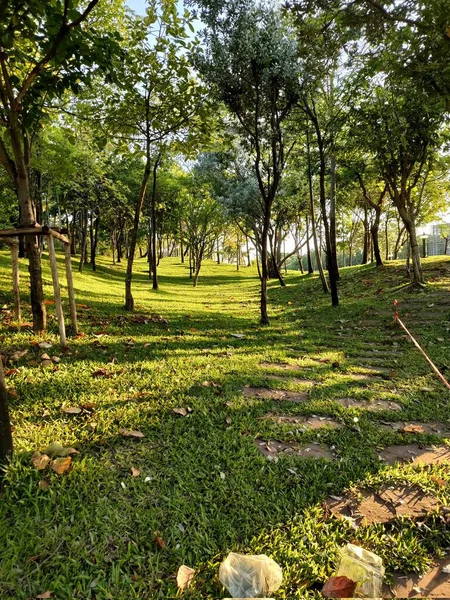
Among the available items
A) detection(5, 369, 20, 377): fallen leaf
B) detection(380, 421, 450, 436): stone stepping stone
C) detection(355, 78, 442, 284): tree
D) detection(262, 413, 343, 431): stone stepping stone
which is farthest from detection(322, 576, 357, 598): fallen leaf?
detection(355, 78, 442, 284): tree

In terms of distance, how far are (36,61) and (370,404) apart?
646 centimetres

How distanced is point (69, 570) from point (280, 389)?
3123 mm

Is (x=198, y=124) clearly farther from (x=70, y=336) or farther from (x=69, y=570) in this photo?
(x=69, y=570)

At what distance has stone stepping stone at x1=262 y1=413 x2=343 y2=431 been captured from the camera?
3.51 metres

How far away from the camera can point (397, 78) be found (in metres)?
7.44

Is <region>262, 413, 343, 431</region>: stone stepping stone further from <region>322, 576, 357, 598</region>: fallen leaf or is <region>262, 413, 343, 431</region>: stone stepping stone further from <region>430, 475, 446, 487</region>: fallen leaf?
<region>322, 576, 357, 598</region>: fallen leaf

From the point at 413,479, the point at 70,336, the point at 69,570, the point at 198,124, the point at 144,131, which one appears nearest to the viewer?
the point at 69,570

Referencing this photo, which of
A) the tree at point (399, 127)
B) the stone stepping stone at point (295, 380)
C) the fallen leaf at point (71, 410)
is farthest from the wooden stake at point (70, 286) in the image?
the tree at point (399, 127)

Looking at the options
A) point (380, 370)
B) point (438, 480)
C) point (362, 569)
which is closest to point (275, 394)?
point (438, 480)

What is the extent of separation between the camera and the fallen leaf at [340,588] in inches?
66.7

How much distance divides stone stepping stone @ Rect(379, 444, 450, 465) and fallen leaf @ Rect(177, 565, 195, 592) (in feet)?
6.46

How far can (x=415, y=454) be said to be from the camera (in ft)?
10.1

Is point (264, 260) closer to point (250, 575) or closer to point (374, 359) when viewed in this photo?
point (374, 359)

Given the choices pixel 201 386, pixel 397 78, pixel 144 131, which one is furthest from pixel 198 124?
pixel 201 386
